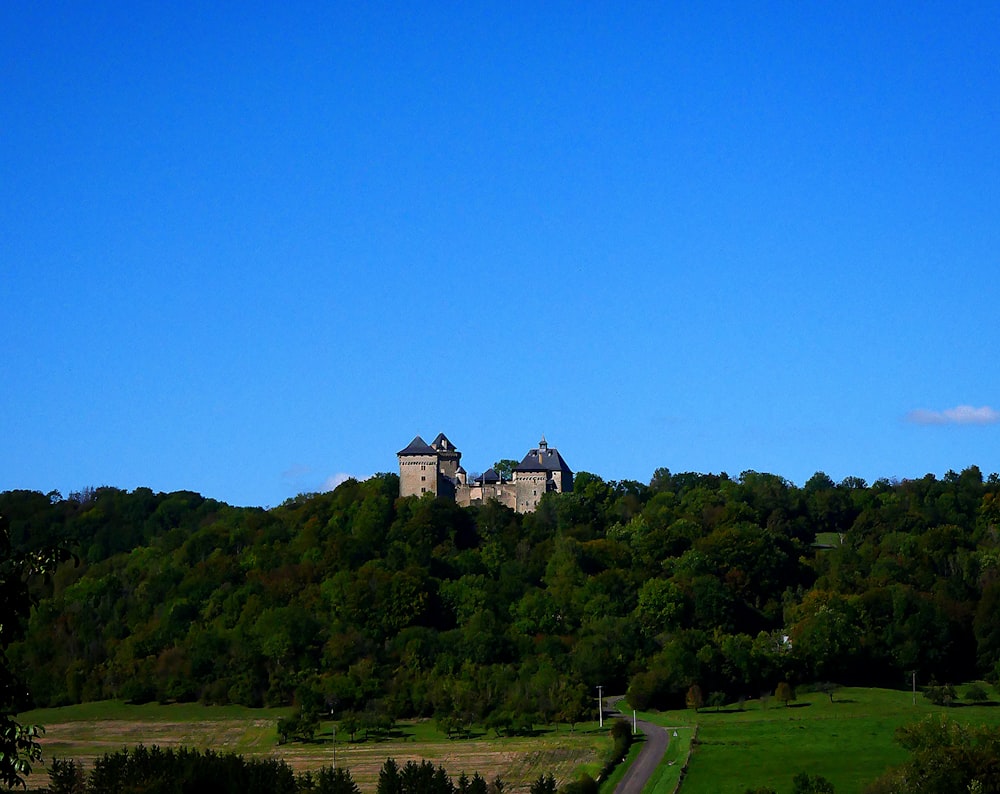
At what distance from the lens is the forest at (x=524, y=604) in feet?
310

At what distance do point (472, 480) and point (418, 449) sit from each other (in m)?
8.11

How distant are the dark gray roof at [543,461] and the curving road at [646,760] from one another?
177 ft

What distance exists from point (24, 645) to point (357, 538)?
27813 millimetres

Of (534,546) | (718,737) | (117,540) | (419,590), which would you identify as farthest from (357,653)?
(117,540)

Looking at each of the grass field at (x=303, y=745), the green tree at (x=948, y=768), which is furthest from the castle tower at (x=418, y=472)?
the green tree at (x=948, y=768)

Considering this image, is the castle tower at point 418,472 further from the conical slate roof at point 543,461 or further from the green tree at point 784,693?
the green tree at point 784,693

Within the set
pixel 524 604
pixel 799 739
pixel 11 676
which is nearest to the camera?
pixel 11 676

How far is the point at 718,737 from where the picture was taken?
2899 inches

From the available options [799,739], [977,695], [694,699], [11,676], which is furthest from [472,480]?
[11,676]

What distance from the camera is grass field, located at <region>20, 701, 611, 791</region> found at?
223ft

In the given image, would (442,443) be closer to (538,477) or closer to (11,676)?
(538,477)

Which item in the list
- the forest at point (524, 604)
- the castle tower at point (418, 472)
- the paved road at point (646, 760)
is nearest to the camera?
the paved road at point (646, 760)

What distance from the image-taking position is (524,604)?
112000mm

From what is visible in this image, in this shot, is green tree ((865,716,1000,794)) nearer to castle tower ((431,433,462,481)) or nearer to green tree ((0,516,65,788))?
green tree ((0,516,65,788))
